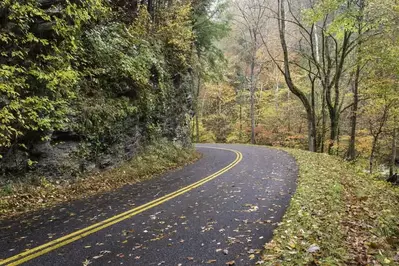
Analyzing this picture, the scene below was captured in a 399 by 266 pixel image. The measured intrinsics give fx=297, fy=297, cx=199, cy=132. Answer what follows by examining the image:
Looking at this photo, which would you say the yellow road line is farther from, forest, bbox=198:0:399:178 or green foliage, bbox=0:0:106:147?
forest, bbox=198:0:399:178

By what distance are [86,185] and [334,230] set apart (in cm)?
743

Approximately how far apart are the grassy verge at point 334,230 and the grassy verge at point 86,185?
19.9ft

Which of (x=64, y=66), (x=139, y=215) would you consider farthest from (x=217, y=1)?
(x=139, y=215)

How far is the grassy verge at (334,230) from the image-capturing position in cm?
448

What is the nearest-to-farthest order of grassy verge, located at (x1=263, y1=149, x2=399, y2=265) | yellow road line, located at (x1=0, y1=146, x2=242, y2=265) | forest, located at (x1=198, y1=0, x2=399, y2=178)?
grassy verge, located at (x1=263, y1=149, x2=399, y2=265), yellow road line, located at (x1=0, y1=146, x2=242, y2=265), forest, located at (x1=198, y1=0, x2=399, y2=178)

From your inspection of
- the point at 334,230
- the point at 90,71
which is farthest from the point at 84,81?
the point at 334,230

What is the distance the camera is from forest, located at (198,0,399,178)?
1591 cm

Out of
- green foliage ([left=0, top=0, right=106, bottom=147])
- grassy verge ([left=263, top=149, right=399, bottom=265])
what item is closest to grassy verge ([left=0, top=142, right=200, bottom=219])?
green foliage ([left=0, top=0, right=106, bottom=147])

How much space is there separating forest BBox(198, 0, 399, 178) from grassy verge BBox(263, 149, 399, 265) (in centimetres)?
863

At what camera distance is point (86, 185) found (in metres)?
9.66

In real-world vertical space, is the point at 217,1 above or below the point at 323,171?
above

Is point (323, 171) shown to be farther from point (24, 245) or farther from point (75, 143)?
point (24, 245)

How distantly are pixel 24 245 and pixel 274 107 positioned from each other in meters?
31.4

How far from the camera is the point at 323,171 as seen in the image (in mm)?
11953
